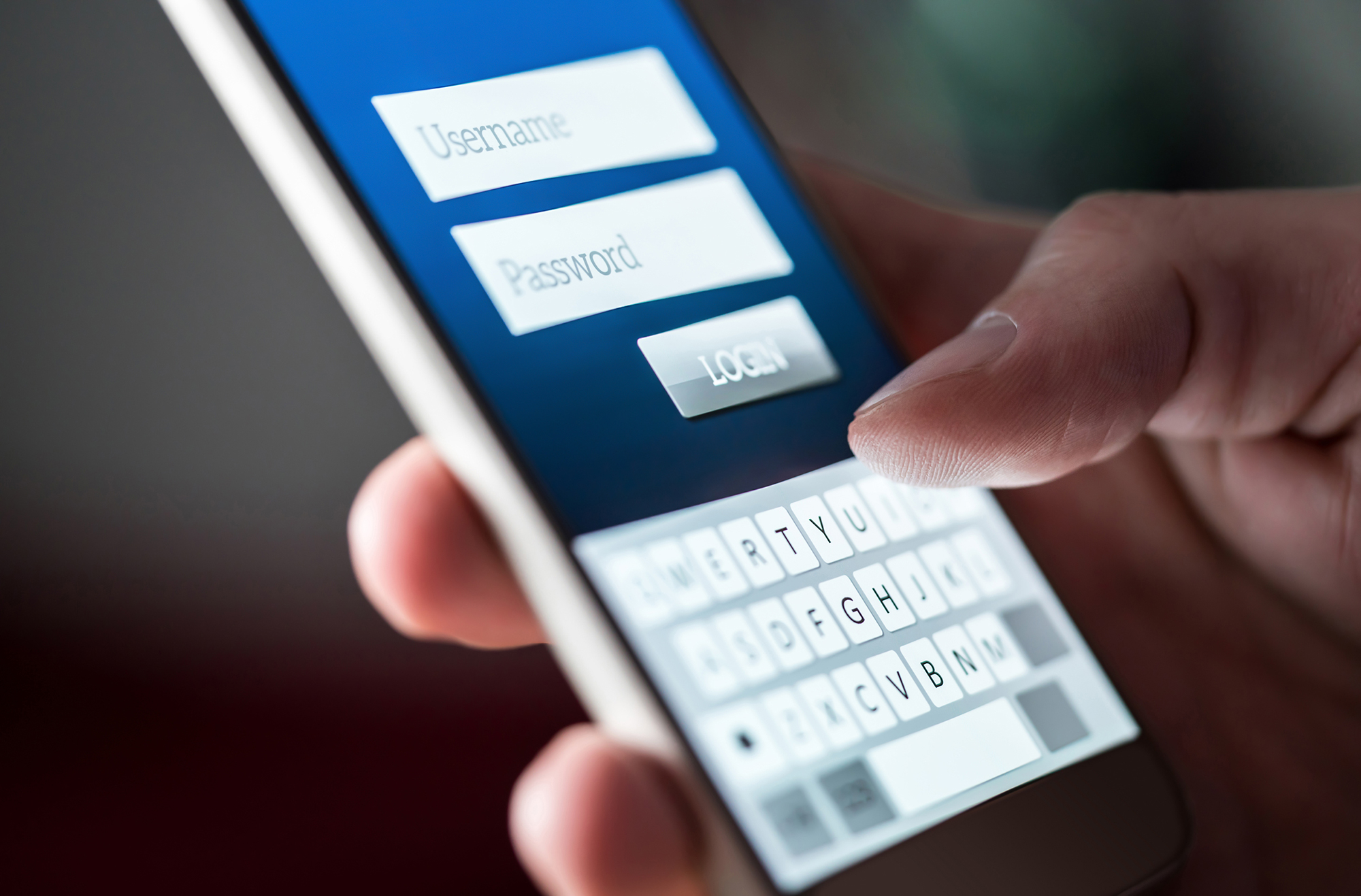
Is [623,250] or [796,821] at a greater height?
[623,250]

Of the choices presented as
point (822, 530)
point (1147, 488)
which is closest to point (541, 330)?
point (822, 530)

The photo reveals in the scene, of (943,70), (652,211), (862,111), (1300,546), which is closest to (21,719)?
(652,211)

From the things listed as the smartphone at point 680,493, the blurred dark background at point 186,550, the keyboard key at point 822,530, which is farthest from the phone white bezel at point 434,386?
the blurred dark background at point 186,550

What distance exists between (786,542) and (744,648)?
0.19 ft

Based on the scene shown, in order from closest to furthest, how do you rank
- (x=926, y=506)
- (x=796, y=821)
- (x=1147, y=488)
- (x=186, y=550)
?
(x=796, y=821) < (x=926, y=506) < (x=1147, y=488) < (x=186, y=550)

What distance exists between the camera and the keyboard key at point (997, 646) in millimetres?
484

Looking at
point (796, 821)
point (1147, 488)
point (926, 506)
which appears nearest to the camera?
point (796, 821)

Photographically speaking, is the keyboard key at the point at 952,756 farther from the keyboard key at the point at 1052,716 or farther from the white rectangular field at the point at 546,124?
the white rectangular field at the point at 546,124

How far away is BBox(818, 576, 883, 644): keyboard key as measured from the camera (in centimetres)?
46

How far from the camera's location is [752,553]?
46 cm

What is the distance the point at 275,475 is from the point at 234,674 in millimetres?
194

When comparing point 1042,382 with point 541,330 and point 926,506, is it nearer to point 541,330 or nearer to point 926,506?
point 926,506

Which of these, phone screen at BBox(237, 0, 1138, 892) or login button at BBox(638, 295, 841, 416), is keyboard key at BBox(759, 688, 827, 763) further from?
login button at BBox(638, 295, 841, 416)

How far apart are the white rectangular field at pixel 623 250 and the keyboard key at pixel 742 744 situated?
0.64ft
